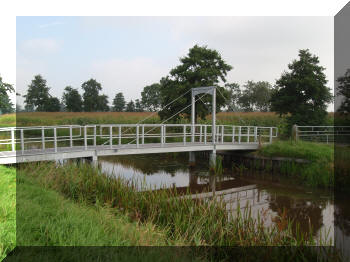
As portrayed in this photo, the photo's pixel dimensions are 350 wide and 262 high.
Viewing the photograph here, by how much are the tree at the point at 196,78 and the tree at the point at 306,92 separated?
4.49 meters

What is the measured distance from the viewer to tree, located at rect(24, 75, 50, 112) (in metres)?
49.5

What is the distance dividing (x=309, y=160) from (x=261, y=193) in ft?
10.9

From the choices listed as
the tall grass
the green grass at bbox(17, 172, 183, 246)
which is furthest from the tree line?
the green grass at bbox(17, 172, 183, 246)

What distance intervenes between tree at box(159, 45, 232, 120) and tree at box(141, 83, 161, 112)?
32.1 metres

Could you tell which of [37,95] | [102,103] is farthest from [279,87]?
[37,95]

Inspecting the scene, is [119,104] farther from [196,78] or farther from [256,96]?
[196,78]

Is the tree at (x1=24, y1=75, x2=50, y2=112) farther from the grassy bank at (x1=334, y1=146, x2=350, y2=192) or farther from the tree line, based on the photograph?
the grassy bank at (x1=334, y1=146, x2=350, y2=192)

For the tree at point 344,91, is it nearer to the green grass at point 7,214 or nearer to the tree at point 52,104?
the green grass at point 7,214

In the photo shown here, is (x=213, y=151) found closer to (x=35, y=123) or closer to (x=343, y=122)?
(x=343, y=122)

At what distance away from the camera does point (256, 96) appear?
1886 inches

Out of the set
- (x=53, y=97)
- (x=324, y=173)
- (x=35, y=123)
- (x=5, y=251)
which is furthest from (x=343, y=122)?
(x=53, y=97)

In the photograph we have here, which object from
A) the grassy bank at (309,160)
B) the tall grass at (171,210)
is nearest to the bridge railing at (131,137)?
the grassy bank at (309,160)

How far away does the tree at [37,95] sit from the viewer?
4953 centimetres

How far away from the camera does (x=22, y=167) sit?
8.98 metres
